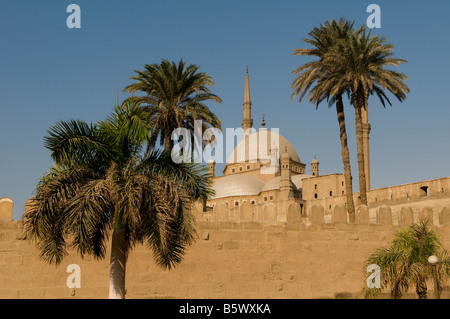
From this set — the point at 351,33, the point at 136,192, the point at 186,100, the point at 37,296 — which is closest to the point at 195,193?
the point at 136,192

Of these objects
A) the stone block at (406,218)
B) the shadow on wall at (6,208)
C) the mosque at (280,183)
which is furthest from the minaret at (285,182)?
the shadow on wall at (6,208)

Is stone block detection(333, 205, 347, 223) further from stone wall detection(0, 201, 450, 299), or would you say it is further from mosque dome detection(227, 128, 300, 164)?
mosque dome detection(227, 128, 300, 164)

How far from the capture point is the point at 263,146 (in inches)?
3770

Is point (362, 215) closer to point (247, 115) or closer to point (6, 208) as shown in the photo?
point (6, 208)

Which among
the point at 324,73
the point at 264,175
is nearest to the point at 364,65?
the point at 324,73

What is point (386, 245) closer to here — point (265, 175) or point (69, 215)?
point (69, 215)

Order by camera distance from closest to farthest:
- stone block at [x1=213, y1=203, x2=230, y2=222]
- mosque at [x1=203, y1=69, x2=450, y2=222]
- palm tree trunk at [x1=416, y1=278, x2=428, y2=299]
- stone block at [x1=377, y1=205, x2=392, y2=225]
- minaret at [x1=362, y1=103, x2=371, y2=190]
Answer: palm tree trunk at [x1=416, y1=278, x2=428, y2=299] < stone block at [x1=213, y1=203, x2=230, y2=222] < stone block at [x1=377, y1=205, x2=392, y2=225] < mosque at [x1=203, y1=69, x2=450, y2=222] < minaret at [x1=362, y1=103, x2=371, y2=190]

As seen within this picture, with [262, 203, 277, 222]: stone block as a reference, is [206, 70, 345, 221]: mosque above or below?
above

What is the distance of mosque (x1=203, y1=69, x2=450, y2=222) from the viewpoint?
41.2 meters

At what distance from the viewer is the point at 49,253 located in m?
10.8

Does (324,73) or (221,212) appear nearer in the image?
(221,212)

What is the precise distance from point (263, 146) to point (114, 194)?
Result: 85.8 meters

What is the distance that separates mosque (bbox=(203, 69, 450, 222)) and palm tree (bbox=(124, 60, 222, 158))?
20151 millimetres

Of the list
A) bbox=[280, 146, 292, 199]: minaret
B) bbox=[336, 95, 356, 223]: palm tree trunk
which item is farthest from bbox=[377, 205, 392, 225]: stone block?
bbox=[280, 146, 292, 199]: minaret
